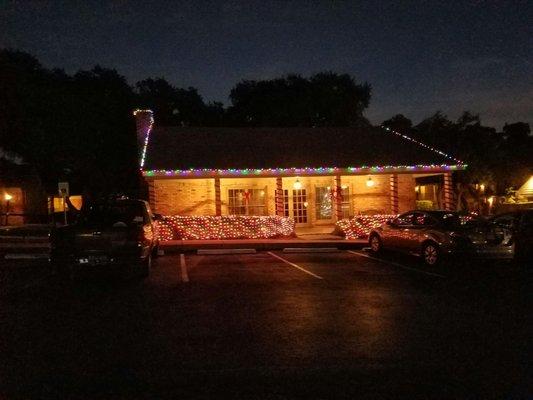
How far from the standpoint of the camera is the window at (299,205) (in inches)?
1022

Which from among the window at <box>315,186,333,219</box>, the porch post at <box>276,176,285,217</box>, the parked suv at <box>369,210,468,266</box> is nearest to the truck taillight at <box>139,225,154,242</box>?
the parked suv at <box>369,210,468,266</box>

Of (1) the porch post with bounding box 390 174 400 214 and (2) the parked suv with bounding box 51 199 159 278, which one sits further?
(1) the porch post with bounding box 390 174 400 214

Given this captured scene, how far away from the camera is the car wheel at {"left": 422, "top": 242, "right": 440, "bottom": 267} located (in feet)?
49.8

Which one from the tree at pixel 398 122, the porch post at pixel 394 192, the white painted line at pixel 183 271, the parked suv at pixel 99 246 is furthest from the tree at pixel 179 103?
the parked suv at pixel 99 246

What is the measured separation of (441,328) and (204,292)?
481 centimetres

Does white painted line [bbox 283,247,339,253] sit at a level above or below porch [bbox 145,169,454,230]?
below

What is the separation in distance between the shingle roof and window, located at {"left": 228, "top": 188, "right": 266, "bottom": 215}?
6.27 ft

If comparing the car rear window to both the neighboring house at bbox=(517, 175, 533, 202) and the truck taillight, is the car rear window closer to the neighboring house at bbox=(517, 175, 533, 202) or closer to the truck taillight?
the truck taillight

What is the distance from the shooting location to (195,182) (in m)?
24.3

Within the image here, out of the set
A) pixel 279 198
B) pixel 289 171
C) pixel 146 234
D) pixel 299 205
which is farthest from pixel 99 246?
pixel 299 205

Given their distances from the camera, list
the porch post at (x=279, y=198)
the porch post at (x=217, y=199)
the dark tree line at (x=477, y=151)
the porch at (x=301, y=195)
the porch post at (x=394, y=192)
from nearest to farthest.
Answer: the porch post at (x=217, y=199) < the porch post at (x=279, y=198) < the porch at (x=301, y=195) < the porch post at (x=394, y=192) < the dark tree line at (x=477, y=151)

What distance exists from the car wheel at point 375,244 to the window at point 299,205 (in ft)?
25.2

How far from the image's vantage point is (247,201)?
2516 centimetres

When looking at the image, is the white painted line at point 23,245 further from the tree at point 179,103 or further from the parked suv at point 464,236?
the tree at point 179,103
